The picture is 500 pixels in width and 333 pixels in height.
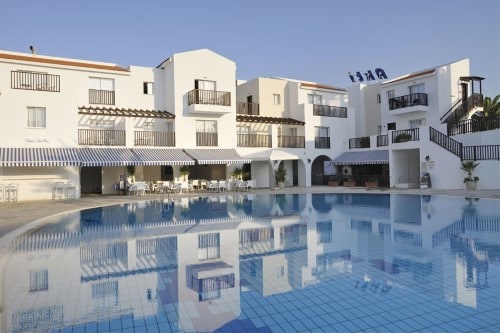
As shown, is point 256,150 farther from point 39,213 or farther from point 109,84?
point 39,213

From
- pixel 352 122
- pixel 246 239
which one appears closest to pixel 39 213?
pixel 246 239

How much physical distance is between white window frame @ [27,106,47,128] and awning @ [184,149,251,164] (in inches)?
432

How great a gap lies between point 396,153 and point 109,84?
84.4ft

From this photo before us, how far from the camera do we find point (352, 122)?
148 feet

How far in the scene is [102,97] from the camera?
33.0 meters

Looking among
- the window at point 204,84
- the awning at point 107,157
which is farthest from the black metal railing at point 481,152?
the awning at point 107,157

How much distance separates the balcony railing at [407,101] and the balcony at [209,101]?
1726 centimetres

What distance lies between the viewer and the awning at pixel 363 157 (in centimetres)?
3738

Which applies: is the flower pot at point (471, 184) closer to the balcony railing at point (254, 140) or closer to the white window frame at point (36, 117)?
the balcony railing at point (254, 140)

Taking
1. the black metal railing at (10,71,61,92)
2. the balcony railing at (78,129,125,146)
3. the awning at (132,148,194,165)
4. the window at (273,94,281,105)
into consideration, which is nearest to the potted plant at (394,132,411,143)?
the window at (273,94,281,105)

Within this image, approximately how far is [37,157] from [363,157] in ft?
93.5

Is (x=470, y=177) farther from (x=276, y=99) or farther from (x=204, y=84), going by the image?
(x=204, y=84)

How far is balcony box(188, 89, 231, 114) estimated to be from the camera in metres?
34.5

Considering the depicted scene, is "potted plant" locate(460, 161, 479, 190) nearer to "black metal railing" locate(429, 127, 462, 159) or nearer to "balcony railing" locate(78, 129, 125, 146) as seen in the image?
"black metal railing" locate(429, 127, 462, 159)
